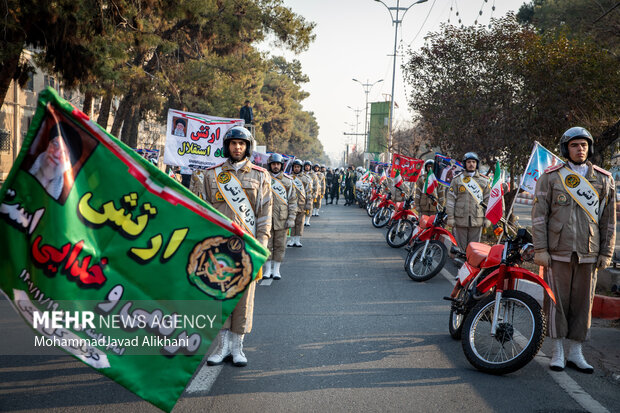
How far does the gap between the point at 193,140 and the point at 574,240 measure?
757 centimetres

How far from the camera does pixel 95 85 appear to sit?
17.5 meters

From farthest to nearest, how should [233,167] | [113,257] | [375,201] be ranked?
[375,201] → [233,167] → [113,257]

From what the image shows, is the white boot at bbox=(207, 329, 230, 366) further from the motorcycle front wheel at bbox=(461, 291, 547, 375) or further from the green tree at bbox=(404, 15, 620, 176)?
the green tree at bbox=(404, 15, 620, 176)

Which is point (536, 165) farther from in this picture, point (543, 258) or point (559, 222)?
point (543, 258)

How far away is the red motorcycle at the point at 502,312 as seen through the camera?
16.3ft

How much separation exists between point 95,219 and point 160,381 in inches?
39.3

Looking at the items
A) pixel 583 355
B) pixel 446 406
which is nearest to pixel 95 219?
pixel 446 406

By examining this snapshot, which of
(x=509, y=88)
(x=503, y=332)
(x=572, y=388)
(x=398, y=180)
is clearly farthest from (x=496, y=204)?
(x=398, y=180)

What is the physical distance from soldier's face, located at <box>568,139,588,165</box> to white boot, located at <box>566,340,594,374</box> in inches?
63.4

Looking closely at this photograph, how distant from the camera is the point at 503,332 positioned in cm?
516

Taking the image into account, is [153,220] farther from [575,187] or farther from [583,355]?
[583,355]

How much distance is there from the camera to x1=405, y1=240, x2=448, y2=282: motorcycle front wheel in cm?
948

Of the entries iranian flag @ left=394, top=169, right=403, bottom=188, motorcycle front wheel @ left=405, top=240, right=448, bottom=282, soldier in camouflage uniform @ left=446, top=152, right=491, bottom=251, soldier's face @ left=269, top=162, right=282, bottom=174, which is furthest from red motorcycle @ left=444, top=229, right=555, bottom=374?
iranian flag @ left=394, top=169, right=403, bottom=188

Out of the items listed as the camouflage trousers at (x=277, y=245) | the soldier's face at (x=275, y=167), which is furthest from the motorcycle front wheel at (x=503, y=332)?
the soldier's face at (x=275, y=167)
